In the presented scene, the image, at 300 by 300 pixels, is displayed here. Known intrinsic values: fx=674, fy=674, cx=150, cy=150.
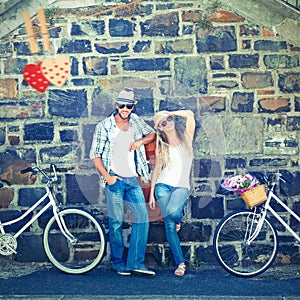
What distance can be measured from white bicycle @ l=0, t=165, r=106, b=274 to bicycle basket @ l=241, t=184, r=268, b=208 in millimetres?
1757

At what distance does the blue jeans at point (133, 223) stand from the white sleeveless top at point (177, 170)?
35 cm

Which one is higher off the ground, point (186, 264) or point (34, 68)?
point (34, 68)

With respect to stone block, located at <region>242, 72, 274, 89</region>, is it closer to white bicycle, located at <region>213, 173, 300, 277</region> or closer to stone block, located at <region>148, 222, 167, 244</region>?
white bicycle, located at <region>213, 173, 300, 277</region>

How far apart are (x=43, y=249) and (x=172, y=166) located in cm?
193

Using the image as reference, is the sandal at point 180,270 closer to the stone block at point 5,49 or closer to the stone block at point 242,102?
the stone block at point 242,102

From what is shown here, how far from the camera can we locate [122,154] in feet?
26.5

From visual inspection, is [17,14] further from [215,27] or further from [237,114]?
[237,114]

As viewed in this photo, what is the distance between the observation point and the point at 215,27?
8.18 meters

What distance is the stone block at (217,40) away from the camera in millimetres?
8180

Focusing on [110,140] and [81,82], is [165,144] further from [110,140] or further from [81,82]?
[81,82]

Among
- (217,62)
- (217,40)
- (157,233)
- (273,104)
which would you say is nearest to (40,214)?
(157,233)

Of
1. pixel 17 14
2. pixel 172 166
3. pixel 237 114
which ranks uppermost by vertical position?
pixel 17 14

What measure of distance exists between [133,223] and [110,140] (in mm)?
1034

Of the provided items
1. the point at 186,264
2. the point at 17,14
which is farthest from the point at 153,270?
the point at 17,14
